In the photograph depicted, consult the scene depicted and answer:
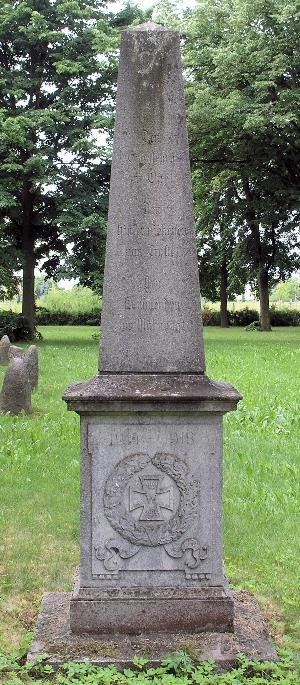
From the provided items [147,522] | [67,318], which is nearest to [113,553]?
[147,522]

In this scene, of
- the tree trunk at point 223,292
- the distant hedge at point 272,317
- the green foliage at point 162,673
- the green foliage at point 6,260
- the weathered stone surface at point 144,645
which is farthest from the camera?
the distant hedge at point 272,317

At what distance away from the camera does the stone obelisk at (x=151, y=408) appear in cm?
483

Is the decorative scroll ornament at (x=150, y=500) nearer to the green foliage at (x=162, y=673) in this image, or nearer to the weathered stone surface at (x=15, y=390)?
the green foliage at (x=162, y=673)

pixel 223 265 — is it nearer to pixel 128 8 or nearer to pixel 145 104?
pixel 128 8

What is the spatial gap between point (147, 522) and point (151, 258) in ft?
5.32

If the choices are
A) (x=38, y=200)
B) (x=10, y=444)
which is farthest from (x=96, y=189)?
(x=10, y=444)

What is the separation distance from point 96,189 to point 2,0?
8046mm

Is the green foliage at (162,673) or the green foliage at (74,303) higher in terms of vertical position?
the green foliage at (74,303)

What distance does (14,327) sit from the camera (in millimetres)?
29078

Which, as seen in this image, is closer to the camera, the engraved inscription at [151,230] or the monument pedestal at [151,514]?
the monument pedestal at [151,514]

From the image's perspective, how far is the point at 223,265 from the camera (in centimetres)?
4753

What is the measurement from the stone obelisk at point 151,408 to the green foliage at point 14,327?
23990 mm

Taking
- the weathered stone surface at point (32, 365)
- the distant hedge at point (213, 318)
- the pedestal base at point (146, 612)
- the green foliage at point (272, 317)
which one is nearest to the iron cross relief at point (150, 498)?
the pedestal base at point (146, 612)

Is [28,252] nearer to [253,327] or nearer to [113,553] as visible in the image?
[253,327]
